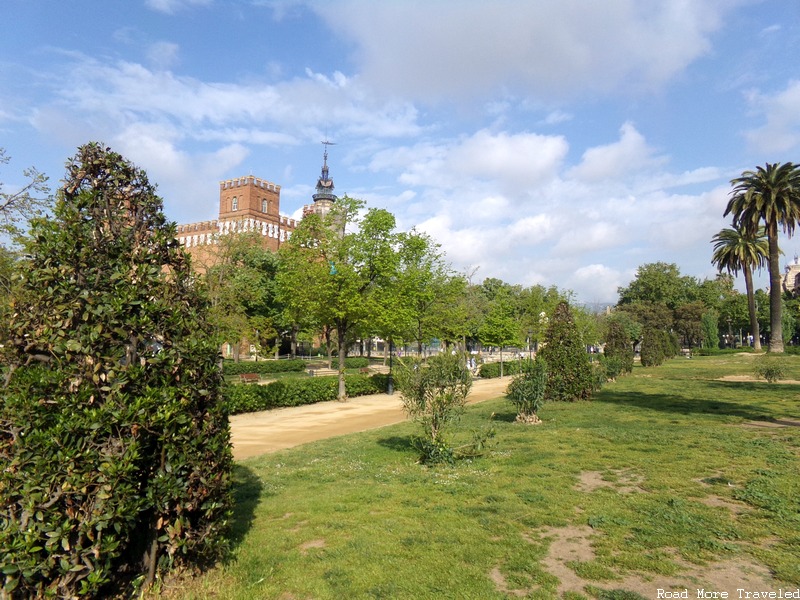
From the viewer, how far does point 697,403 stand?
15602 millimetres

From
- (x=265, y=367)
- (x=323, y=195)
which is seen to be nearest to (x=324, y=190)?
(x=323, y=195)

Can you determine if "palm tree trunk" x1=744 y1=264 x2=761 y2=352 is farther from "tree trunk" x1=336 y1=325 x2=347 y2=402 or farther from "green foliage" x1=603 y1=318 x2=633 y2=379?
"tree trunk" x1=336 y1=325 x2=347 y2=402

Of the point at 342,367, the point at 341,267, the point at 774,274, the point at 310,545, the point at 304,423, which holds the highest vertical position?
the point at 774,274

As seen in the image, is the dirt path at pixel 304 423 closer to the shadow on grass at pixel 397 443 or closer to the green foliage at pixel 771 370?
the shadow on grass at pixel 397 443

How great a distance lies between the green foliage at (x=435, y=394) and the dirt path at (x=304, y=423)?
1.10m

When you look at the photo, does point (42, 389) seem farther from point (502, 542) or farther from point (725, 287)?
point (725, 287)

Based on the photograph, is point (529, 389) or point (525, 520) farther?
point (529, 389)

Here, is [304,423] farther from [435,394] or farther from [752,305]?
[752,305]

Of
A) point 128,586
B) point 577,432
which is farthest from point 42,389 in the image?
point 577,432

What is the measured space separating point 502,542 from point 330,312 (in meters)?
16.0

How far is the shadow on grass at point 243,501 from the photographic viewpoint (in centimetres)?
541

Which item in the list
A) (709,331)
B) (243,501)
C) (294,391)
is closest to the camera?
(243,501)

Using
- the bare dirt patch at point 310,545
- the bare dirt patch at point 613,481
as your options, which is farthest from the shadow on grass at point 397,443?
the bare dirt patch at point 310,545

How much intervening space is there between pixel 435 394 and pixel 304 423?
7.43m
